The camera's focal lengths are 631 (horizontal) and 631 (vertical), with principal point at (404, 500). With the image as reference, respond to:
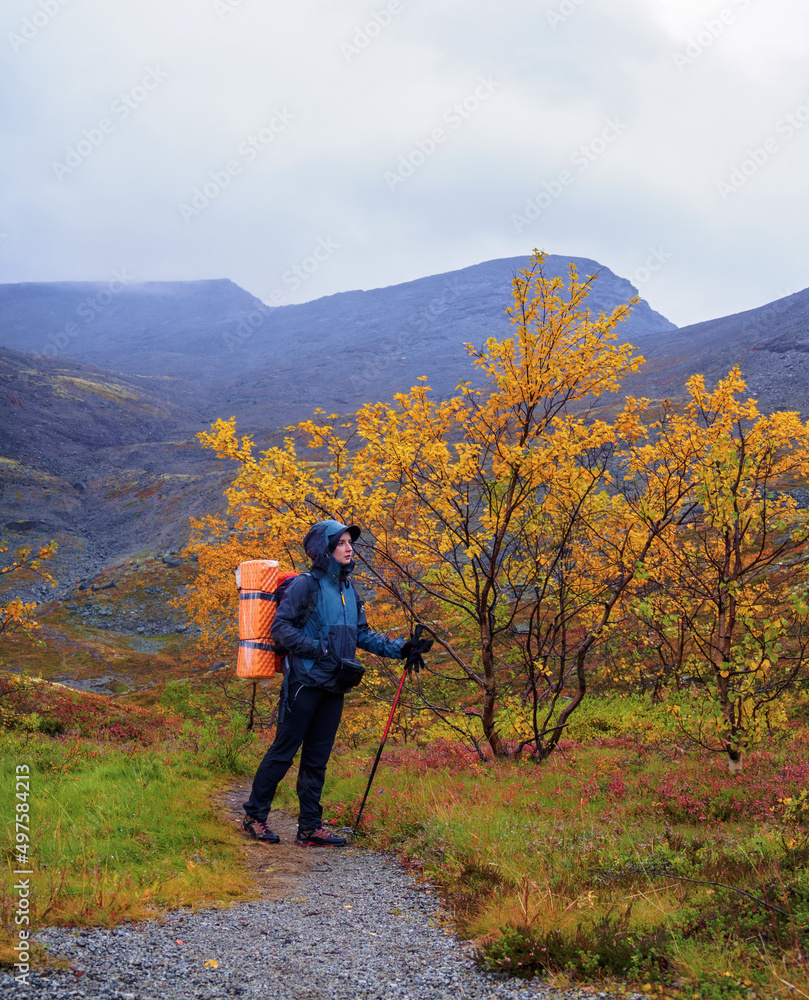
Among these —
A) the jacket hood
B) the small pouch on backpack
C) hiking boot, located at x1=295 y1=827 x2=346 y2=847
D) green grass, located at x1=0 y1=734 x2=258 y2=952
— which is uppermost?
the jacket hood

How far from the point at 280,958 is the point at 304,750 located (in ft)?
9.69

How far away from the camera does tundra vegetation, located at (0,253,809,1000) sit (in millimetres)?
3572

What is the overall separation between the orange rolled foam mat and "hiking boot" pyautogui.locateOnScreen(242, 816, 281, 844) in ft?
4.48

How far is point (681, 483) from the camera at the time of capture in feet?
27.5

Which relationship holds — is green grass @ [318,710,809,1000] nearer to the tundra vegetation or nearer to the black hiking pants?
the tundra vegetation

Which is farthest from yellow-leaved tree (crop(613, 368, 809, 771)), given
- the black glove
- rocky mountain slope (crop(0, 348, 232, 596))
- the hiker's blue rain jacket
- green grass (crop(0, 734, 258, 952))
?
rocky mountain slope (crop(0, 348, 232, 596))

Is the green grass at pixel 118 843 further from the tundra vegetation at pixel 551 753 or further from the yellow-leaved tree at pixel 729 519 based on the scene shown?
the yellow-leaved tree at pixel 729 519

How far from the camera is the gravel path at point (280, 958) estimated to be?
3.04 metres

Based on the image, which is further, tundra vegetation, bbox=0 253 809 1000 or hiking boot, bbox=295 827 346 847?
hiking boot, bbox=295 827 346 847

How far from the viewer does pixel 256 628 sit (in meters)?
6.35

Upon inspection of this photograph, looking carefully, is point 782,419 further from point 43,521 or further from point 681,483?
point 43,521

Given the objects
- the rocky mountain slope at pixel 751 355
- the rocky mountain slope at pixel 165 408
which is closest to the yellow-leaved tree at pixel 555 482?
the rocky mountain slope at pixel 165 408

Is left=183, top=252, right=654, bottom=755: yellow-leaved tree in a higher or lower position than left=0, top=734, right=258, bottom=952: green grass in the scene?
higher

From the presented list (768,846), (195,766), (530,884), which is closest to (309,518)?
(195,766)
